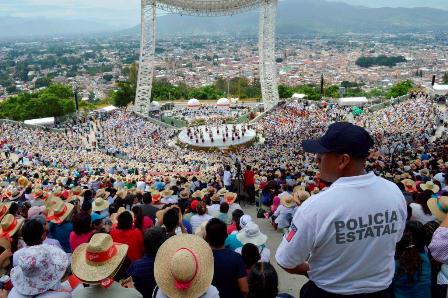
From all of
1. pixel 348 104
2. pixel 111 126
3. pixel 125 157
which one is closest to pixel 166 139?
pixel 111 126

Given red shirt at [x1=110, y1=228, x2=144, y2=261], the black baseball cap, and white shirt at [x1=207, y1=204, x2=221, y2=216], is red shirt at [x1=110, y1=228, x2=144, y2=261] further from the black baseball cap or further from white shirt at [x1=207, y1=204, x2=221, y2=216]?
the black baseball cap

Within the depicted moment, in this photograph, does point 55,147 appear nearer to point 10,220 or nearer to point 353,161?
point 10,220

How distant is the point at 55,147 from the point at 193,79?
334 ft

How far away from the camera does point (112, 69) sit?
544 feet

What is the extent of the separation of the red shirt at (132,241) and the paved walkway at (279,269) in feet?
5.88

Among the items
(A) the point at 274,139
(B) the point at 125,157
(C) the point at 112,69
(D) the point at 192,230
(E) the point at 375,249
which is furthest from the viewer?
(C) the point at 112,69

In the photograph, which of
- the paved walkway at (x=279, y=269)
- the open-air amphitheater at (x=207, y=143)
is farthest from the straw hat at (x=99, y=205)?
the paved walkway at (x=279, y=269)

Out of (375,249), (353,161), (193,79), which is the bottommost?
(193,79)

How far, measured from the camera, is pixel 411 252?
11.1 feet

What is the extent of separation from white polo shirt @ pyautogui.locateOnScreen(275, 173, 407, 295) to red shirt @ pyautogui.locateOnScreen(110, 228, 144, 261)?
9.16 feet

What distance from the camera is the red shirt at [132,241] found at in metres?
4.86

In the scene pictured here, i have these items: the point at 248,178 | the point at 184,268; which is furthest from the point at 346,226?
the point at 248,178

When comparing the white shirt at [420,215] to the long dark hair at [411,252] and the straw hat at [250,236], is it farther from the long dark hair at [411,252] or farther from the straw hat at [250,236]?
the straw hat at [250,236]

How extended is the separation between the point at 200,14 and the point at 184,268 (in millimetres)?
35673
